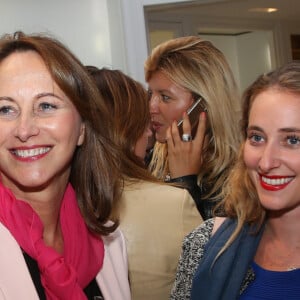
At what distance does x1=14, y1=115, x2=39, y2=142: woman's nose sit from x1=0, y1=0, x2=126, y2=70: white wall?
1709 millimetres

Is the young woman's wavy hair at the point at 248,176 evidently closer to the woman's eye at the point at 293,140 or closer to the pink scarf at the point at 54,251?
the woman's eye at the point at 293,140

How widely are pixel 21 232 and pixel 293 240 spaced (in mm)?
672

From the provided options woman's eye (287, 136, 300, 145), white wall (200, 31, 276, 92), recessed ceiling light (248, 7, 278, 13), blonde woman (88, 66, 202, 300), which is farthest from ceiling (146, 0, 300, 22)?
woman's eye (287, 136, 300, 145)

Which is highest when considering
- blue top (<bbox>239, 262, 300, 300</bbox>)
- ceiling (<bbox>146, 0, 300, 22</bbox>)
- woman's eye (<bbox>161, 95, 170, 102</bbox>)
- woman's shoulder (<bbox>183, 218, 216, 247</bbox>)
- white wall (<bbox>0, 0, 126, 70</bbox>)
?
ceiling (<bbox>146, 0, 300, 22</bbox>)

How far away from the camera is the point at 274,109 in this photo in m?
1.24

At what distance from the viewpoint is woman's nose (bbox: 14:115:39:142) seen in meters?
1.14

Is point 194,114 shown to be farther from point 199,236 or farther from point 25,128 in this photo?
point 25,128

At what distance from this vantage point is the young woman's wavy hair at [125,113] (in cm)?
152

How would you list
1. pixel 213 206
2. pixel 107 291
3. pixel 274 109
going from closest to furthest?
1. pixel 274 109
2. pixel 107 291
3. pixel 213 206

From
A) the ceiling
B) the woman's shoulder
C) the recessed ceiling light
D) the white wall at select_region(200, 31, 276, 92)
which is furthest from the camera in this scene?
the white wall at select_region(200, 31, 276, 92)

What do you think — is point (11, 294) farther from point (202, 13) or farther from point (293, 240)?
point (202, 13)

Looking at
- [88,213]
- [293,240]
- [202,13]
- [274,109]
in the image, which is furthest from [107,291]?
[202,13]

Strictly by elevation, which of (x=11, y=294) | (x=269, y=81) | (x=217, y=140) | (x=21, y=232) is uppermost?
(x=269, y=81)

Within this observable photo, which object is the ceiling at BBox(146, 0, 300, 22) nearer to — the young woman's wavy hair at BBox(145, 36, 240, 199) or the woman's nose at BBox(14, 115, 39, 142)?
the young woman's wavy hair at BBox(145, 36, 240, 199)
